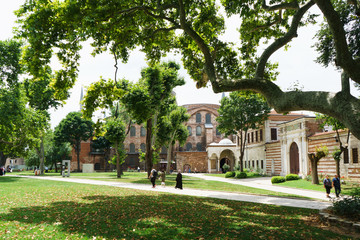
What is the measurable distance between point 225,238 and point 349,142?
22265 millimetres

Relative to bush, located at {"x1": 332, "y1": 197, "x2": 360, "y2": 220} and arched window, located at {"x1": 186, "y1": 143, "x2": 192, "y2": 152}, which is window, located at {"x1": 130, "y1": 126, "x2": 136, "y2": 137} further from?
bush, located at {"x1": 332, "y1": 197, "x2": 360, "y2": 220}

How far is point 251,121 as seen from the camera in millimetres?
37844

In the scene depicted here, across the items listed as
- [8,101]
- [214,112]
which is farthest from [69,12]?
[214,112]

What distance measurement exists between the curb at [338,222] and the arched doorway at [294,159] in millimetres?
27486

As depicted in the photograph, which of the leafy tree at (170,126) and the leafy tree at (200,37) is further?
the leafy tree at (170,126)

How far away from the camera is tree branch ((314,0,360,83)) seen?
6773mm

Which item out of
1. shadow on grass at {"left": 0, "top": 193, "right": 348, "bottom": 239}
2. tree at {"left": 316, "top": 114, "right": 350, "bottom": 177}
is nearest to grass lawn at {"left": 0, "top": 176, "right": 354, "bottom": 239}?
shadow on grass at {"left": 0, "top": 193, "right": 348, "bottom": 239}

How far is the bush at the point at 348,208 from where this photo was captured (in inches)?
340

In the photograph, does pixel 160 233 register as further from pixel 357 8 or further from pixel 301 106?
pixel 357 8

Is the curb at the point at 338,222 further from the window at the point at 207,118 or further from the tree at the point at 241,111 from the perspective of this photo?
the window at the point at 207,118

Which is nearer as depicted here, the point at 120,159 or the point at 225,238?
the point at 225,238

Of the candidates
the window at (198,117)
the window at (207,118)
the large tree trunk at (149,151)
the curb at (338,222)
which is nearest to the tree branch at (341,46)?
the curb at (338,222)

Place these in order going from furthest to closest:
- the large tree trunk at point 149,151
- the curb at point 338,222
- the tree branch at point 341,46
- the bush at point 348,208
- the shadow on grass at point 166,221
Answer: the large tree trunk at point 149,151
the bush at point 348,208
the curb at point 338,222
the shadow on grass at point 166,221
the tree branch at point 341,46

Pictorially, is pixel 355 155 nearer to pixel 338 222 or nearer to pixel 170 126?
pixel 170 126
